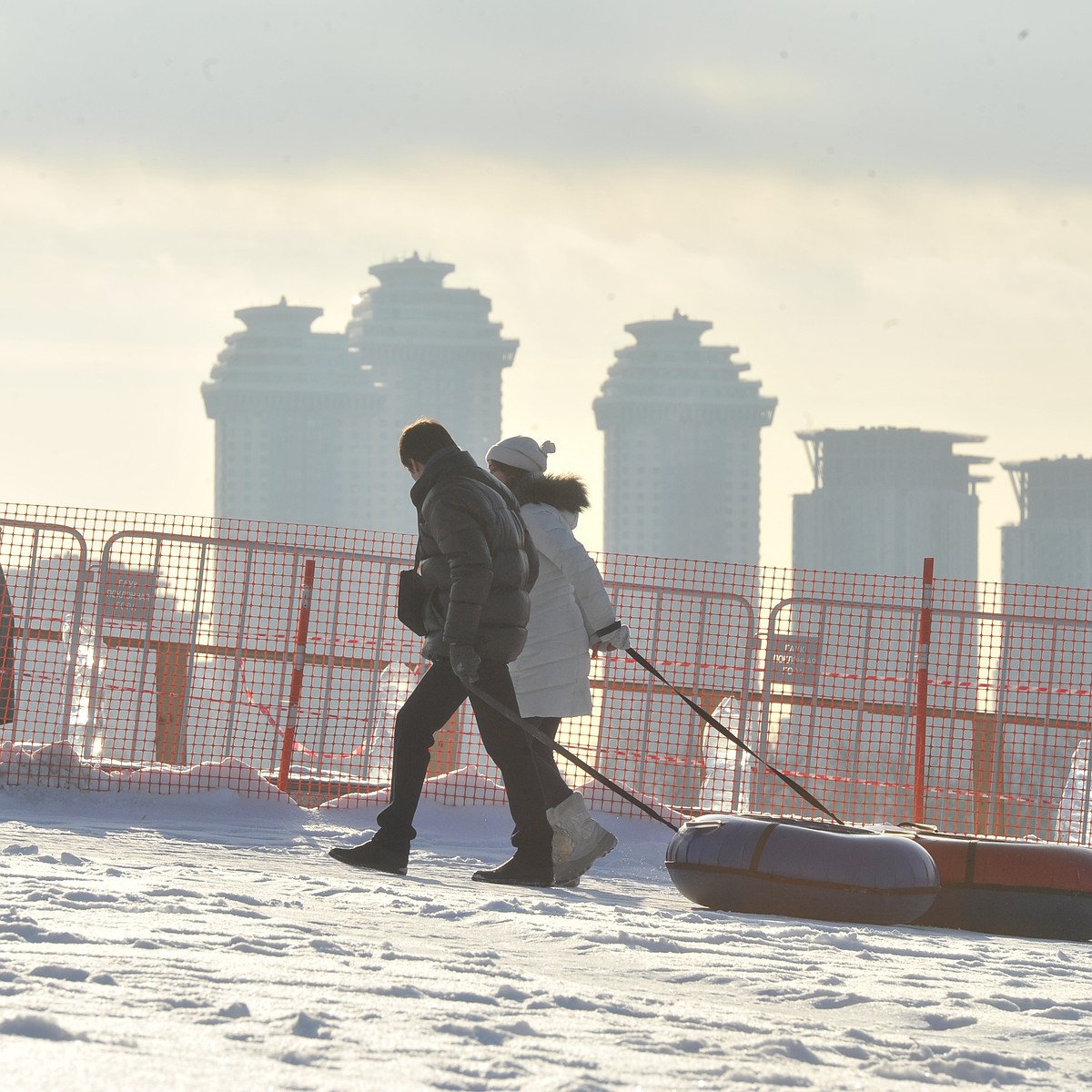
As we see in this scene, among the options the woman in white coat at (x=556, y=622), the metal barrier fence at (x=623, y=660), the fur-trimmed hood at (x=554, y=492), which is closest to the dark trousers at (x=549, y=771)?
the woman in white coat at (x=556, y=622)

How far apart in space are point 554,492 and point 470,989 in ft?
10.2

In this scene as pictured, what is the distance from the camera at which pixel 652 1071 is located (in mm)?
3223

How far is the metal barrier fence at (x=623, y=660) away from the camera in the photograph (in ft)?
32.4

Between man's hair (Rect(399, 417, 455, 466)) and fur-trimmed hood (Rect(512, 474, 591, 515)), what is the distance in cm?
53

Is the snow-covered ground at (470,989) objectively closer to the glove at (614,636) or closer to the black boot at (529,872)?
the black boot at (529,872)

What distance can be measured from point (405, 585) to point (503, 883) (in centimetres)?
115

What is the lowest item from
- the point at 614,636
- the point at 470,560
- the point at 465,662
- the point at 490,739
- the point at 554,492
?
the point at 490,739

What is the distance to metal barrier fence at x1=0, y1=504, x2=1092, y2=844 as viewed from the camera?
389 inches

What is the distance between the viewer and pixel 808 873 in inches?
227

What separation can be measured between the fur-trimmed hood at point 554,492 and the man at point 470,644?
466 mm

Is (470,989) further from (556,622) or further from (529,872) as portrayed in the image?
(556,622)

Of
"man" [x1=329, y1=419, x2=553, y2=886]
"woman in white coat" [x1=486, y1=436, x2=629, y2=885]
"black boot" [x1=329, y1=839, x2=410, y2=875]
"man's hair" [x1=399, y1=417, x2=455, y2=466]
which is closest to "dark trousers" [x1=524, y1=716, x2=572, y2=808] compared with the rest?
"woman in white coat" [x1=486, y1=436, x2=629, y2=885]

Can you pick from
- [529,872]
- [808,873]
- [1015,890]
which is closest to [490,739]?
[529,872]

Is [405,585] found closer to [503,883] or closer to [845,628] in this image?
[503,883]
